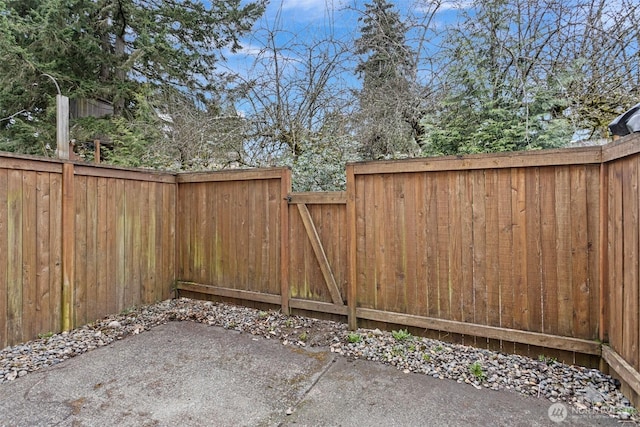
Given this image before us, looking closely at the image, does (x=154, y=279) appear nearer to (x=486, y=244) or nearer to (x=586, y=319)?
(x=486, y=244)

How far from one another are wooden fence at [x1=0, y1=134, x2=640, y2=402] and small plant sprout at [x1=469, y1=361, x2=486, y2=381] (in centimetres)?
33

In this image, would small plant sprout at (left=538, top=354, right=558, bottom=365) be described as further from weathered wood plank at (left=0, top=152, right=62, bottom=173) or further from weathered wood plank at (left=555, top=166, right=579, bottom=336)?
weathered wood plank at (left=0, top=152, right=62, bottom=173)

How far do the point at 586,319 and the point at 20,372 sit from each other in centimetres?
406

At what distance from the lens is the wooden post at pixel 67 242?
10.1 ft

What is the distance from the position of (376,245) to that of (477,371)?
4.09 ft

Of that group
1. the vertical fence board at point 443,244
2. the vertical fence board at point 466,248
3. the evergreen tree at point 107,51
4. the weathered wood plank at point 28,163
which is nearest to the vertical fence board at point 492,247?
the vertical fence board at point 466,248

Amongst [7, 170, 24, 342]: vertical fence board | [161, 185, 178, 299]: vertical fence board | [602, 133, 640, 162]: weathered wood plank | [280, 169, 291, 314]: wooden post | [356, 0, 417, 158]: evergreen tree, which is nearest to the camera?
[602, 133, 640, 162]: weathered wood plank

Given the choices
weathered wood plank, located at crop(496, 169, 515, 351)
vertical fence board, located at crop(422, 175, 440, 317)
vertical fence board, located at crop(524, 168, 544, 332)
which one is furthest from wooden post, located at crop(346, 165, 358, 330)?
vertical fence board, located at crop(524, 168, 544, 332)

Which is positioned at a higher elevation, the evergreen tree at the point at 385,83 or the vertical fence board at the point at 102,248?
the evergreen tree at the point at 385,83

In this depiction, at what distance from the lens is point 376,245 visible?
3066 mm

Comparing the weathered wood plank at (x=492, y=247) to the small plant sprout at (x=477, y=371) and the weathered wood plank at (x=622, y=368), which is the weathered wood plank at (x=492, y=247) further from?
the weathered wood plank at (x=622, y=368)

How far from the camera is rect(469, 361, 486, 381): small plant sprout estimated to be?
7.49ft

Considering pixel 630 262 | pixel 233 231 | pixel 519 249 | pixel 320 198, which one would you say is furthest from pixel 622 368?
pixel 233 231

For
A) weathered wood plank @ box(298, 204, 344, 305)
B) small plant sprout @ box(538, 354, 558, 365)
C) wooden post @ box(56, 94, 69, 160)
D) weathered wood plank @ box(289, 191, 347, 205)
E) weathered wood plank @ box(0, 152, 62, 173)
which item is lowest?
small plant sprout @ box(538, 354, 558, 365)
